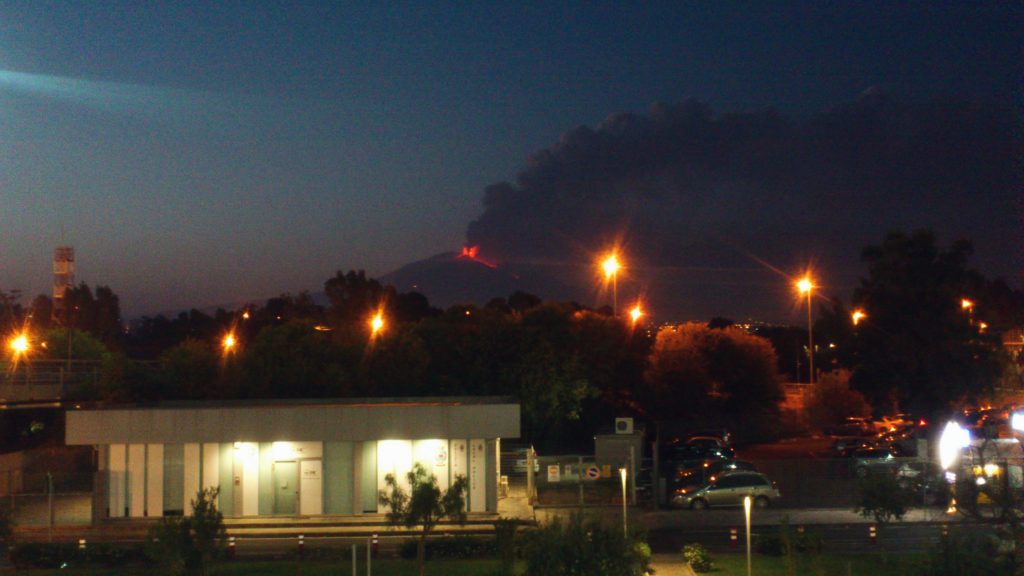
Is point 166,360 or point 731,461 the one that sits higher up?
point 166,360

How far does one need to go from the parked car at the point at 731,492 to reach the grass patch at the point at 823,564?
860 cm

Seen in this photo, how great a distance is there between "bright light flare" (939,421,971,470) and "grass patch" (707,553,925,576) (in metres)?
10.5

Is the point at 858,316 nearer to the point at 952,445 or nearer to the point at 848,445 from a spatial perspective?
the point at 848,445

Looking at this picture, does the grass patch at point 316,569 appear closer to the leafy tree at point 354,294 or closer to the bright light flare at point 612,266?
the bright light flare at point 612,266

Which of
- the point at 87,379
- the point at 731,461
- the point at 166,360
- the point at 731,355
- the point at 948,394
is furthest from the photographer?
the point at 731,355

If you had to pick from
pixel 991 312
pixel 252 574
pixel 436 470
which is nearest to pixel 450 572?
pixel 252 574

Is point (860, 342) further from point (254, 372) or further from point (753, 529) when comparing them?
point (254, 372)

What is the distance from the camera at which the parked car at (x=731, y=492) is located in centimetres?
3362

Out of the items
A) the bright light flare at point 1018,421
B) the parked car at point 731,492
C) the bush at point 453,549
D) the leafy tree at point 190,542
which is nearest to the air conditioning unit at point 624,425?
the parked car at point 731,492

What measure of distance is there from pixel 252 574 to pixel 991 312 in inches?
1563

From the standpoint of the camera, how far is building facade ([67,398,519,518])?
32.9m

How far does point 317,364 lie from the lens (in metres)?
48.3

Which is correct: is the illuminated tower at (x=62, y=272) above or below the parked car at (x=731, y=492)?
above

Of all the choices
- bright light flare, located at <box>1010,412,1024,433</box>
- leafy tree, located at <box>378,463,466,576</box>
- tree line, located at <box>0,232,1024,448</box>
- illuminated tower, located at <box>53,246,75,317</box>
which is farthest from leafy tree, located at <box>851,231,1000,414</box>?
illuminated tower, located at <box>53,246,75,317</box>
